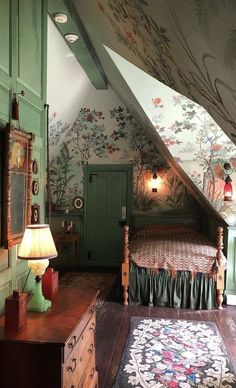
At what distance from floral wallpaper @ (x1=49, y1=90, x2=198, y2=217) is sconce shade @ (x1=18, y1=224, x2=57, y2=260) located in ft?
13.9

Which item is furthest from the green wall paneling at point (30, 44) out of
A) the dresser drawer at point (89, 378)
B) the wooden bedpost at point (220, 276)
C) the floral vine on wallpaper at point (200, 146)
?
the wooden bedpost at point (220, 276)

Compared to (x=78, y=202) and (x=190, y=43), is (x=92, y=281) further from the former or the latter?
(x=190, y=43)

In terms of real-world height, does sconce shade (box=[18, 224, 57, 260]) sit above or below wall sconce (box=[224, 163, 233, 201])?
below

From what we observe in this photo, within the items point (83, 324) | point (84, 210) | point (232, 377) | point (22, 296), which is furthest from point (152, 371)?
point (84, 210)

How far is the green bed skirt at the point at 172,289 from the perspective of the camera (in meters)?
4.16

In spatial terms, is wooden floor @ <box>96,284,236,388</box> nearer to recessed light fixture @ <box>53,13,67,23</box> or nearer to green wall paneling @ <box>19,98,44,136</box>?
green wall paneling @ <box>19,98,44,136</box>

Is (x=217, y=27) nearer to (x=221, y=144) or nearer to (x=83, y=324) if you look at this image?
(x=83, y=324)

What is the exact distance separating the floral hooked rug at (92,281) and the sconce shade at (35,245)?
113 inches

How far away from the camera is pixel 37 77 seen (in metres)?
2.36

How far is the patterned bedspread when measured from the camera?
4.13 meters

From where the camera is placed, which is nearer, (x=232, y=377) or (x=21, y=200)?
(x=21, y=200)

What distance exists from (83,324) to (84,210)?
439 cm

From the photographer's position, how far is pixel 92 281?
524 cm

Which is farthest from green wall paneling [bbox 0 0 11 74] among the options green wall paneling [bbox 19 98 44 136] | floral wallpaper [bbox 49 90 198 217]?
floral wallpaper [bbox 49 90 198 217]
